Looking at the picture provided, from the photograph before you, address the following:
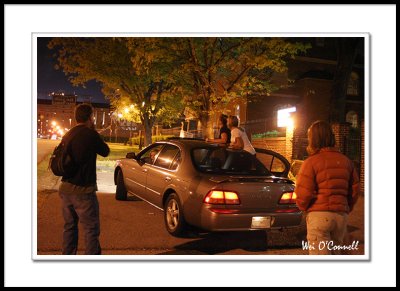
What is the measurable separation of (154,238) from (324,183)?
3.19m

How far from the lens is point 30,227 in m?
5.01

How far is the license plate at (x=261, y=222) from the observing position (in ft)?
18.1

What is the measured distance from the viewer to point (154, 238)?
6000 mm

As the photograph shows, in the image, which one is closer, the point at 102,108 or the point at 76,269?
the point at 76,269

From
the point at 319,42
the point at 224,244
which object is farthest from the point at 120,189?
the point at 319,42

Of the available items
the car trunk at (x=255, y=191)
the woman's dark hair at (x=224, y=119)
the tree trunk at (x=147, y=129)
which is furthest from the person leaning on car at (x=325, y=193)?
the tree trunk at (x=147, y=129)

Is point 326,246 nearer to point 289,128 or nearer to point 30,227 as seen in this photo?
point 30,227

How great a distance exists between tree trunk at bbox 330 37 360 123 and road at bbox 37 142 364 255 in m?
8.47

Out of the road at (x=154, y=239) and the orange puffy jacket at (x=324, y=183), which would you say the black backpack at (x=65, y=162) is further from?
the orange puffy jacket at (x=324, y=183)

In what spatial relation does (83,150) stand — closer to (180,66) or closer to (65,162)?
(65,162)

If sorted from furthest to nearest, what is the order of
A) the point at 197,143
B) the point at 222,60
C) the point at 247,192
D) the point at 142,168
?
the point at 222,60 → the point at 142,168 → the point at 197,143 → the point at 247,192

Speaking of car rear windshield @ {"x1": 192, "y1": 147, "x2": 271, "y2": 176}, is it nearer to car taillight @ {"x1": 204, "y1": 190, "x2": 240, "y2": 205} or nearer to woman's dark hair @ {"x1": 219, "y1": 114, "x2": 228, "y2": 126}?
car taillight @ {"x1": 204, "y1": 190, "x2": 240, "y2": 205}

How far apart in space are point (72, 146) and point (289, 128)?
42.5ft

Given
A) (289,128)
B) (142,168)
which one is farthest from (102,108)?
(142,168)
